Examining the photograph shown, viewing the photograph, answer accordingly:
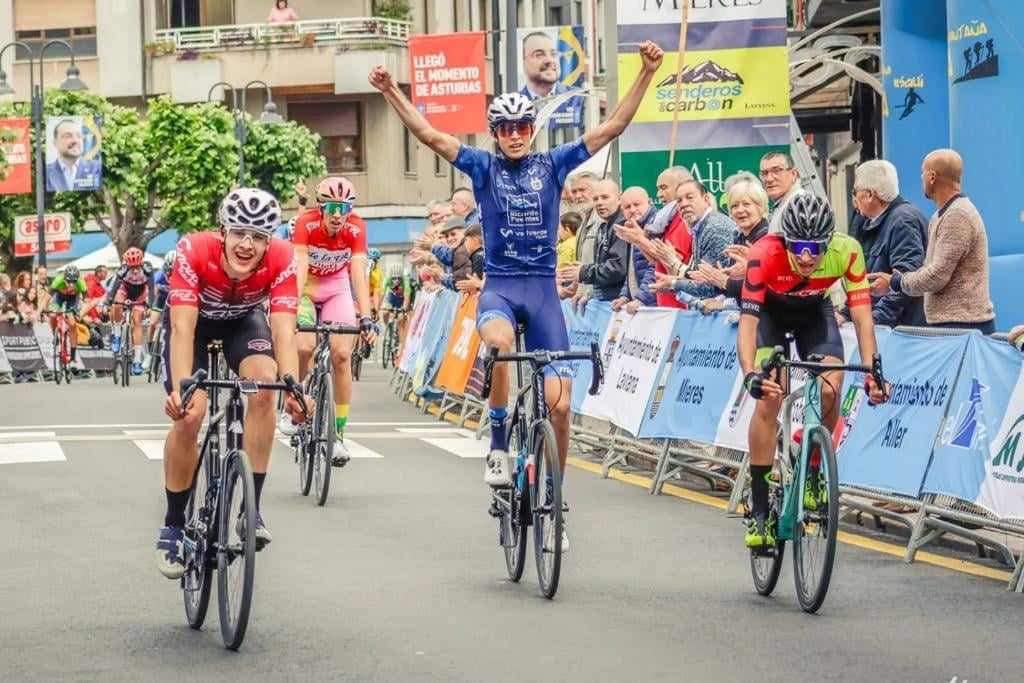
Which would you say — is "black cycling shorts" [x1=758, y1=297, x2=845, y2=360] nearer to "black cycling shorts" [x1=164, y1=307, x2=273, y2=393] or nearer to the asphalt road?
the asphalt road

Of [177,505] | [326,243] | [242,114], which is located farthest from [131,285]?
[242,114]

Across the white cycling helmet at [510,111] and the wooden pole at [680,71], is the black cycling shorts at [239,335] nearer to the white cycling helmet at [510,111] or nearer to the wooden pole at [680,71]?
the white cycling helmet at [510,111]

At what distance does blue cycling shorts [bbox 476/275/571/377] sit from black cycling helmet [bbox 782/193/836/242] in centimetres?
Result: 141

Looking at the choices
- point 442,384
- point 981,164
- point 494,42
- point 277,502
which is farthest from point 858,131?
point 494,42

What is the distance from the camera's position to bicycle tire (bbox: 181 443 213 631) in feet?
32.1

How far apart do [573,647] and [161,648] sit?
5.20 ft

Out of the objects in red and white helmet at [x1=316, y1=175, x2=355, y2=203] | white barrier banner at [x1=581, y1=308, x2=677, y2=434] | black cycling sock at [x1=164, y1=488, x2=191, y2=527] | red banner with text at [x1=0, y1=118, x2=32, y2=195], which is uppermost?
red banner with text at [x1=0, y1=118, x2=32, y2=195]

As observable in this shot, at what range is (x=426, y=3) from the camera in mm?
82500

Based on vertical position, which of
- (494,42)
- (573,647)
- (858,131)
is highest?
(494,42)

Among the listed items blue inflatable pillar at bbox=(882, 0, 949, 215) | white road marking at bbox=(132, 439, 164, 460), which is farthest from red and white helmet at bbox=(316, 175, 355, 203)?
blue inflatable pillar at bbox=(882, 0, 949, 215)

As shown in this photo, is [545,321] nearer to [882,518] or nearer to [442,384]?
[882,518]

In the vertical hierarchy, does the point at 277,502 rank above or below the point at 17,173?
below

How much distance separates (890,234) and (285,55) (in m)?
67.1

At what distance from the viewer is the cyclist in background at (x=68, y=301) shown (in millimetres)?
38688
